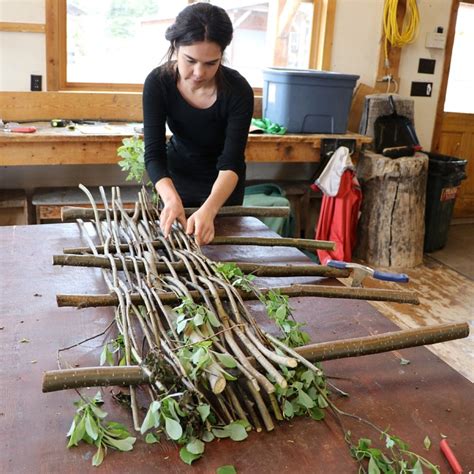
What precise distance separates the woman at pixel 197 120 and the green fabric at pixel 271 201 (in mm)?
1235

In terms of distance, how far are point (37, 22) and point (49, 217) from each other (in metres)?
1.32

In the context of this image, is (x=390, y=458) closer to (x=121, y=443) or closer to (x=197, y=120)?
(x=121, y=443)

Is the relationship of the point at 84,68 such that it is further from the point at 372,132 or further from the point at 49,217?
the point at 372,132

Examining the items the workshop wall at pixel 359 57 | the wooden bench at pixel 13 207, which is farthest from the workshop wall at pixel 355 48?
the wooden bench at pixel 13 207

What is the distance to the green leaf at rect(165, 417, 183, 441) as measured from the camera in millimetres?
858

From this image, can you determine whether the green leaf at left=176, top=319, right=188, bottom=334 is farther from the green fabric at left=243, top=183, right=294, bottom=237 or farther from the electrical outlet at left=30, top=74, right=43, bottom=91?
the electrical outlet at left=30, top=74, right=43, bottom=91

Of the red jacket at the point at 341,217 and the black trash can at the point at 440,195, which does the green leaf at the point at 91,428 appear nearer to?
the red jacket at the point at 341,217

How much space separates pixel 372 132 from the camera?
446 cm

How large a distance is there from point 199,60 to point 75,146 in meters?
1.81

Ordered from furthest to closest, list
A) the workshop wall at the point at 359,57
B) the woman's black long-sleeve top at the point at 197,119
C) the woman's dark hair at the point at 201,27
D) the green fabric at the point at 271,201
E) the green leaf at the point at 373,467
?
the workshop wall at the point at 359,57 < the green fabric at the point at 271,201 < the woman's black long-sleeve top at the point at 197,119 < the woman's dark hair at the point at 201,27 < the green leaf at the point at 373,467

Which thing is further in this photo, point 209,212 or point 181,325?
point 209,212

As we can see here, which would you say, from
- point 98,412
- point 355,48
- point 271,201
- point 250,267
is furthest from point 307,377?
point 355,48

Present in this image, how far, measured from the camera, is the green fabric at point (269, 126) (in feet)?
13.0

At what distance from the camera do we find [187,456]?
85 centimetres
